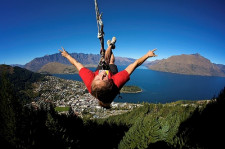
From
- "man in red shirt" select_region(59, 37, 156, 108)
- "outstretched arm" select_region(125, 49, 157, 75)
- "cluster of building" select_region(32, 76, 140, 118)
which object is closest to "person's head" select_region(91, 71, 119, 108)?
"man in red shirt" select_region(59, 37, 156, 108)

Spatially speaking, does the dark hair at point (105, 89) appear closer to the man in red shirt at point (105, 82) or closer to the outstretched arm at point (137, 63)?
the man in red shirt at point (105, 82)

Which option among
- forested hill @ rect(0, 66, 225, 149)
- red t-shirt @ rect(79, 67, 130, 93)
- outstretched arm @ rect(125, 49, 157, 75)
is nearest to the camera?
red t-shirt @ rect(79, 67, 130, 93)

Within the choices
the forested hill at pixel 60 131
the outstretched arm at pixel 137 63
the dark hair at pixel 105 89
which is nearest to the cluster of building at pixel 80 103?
the forested hill at pixel 60 131

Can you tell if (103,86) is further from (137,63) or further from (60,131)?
(60,131)

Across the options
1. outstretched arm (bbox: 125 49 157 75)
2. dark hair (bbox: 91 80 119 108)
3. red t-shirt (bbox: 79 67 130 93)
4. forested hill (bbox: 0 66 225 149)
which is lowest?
forested hill (bbox: 0 66 225 149)

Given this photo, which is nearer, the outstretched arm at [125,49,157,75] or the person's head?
the person's head

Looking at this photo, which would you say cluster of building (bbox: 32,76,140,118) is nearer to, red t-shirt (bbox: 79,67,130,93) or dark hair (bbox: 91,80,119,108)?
red t-shirt (bbox: 79,67,130,93)

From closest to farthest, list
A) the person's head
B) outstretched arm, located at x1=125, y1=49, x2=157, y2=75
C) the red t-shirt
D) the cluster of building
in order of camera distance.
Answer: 1. the person's head
2. the red t-shirt
3. outstretched arm, located at x1=125, y1=49, x2=157, y2=75
4. the cluster of building

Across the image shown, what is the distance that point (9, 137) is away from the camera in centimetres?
455

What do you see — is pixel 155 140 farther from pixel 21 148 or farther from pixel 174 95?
pixel 174 95

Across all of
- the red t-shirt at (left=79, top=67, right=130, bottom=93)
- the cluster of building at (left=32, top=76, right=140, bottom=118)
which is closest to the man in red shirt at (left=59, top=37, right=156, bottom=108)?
the red t-shirt at (left=79, top=67, right=130, bottom=93)

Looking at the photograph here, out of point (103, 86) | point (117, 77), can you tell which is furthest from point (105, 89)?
point (117, 77)

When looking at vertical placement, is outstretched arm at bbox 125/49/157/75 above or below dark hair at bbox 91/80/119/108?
above

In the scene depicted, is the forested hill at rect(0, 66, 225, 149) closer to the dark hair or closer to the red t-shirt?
the red t-shirt
